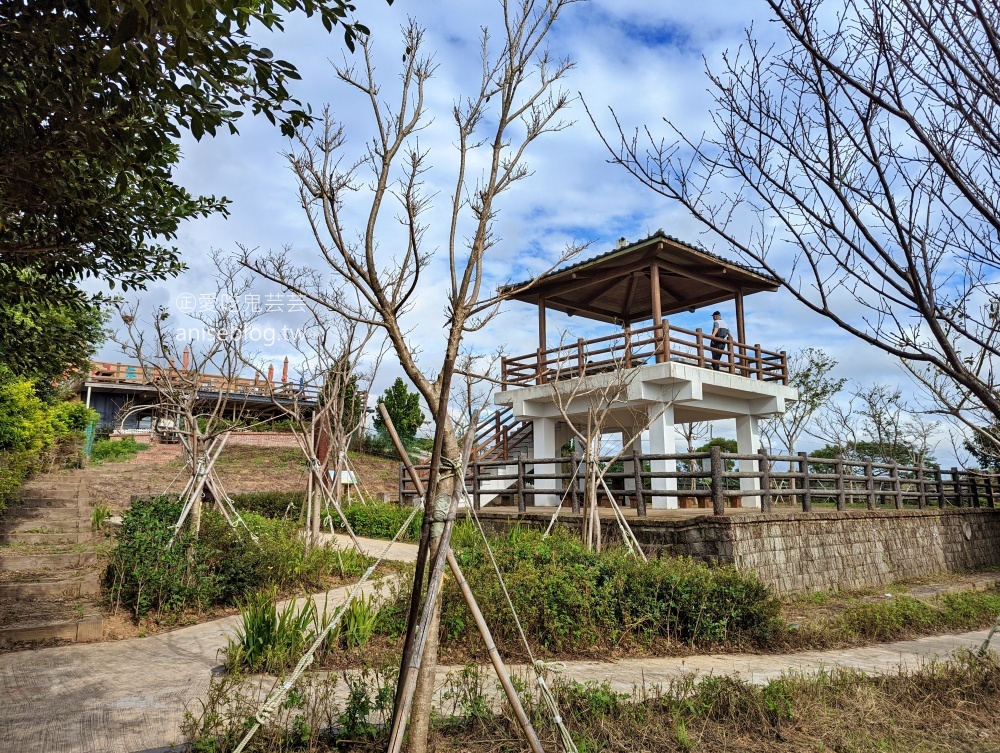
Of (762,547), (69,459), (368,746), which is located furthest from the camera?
(69,459)

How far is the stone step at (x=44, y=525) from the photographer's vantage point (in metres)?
10.3

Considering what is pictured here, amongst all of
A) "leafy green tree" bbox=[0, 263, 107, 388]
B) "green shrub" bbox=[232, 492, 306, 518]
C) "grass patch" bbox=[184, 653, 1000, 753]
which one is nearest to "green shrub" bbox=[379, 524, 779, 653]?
"grass patch" bbox=[184, 653, 1000, 753]

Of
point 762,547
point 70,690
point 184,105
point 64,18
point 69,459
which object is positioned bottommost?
point 70,690

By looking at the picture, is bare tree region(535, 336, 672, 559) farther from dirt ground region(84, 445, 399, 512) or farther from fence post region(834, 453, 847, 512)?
dirt ground region(84, 445, 399, 512)

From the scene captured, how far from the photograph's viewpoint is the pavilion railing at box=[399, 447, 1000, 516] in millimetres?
10531

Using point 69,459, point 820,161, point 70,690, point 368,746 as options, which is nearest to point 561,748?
point 368,746

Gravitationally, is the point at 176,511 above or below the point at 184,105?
below

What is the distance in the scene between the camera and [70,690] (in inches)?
192

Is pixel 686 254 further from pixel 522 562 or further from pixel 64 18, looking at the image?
pixel 64 18

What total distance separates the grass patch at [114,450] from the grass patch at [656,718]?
23.2m

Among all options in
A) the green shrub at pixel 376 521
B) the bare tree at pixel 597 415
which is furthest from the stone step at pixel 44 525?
the bare tree at pixel 597 415

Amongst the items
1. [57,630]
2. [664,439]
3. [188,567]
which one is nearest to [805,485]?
[664,439]

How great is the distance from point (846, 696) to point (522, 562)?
3336 mm

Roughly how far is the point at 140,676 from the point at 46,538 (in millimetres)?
6355
